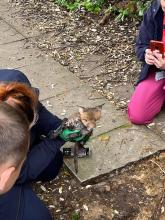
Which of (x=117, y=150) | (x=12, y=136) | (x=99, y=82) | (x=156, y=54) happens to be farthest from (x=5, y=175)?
(x=99, y=82)

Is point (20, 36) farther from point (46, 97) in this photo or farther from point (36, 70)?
point (46, 97)

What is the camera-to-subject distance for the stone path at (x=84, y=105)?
296 cm

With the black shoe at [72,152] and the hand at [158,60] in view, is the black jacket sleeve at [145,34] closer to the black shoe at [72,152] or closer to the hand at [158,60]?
the hand at [158,60]

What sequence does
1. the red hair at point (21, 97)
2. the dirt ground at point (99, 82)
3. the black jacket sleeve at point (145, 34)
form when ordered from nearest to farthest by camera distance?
the red hair at point (21, 97)
the dirt ground at point (99, 82)
the black jacket sleeve at point (145, 34)

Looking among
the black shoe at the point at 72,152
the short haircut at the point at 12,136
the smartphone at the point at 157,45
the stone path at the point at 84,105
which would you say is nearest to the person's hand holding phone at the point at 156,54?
the smartphone at the point at 157,45

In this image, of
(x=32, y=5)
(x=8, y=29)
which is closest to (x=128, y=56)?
(x=8, y=29)

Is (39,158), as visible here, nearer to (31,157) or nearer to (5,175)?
(31,157)

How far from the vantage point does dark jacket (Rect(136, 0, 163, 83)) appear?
3.34m

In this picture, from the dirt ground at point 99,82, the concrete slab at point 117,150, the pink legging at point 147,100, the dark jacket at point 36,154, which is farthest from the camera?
the pink legging at point 147,100

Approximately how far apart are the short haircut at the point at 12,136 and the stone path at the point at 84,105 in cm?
114

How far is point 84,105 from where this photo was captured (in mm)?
3512

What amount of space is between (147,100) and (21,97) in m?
1.52

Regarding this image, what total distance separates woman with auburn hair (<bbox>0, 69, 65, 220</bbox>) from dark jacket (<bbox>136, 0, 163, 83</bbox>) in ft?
3.54

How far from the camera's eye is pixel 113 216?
2.63m
